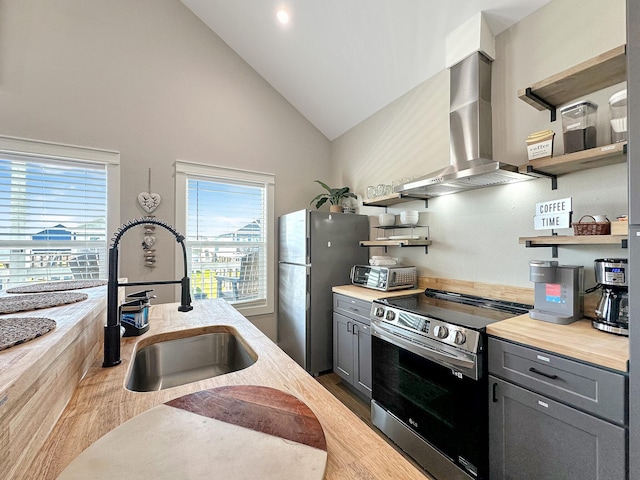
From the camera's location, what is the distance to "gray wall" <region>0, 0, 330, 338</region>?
2.40 m

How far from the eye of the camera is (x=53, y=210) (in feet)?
8.24

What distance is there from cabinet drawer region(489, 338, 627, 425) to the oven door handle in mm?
114

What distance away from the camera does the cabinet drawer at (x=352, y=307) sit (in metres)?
2.40

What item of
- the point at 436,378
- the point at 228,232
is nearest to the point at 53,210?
the point at 228,232

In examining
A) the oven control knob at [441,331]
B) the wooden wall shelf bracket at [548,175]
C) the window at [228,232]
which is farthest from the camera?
the window at [228,232]

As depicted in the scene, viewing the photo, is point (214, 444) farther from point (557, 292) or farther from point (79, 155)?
point (79, 155)

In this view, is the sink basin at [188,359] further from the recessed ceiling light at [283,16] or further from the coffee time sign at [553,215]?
the recessed ceiling light at [283,16]

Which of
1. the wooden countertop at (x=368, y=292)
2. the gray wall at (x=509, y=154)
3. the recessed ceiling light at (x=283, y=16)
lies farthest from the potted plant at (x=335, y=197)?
the recessed ceiling light at (x=283, y=16)

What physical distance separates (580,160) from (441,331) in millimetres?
1193

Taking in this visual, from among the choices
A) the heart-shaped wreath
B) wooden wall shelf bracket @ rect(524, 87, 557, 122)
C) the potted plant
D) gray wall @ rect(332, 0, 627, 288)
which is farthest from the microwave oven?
the heart-shaped wreath

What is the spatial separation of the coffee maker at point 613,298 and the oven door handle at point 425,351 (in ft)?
2.13

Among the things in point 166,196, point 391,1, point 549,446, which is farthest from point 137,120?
point 549,446

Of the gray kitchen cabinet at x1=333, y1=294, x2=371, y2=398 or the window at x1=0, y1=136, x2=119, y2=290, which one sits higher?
the window at x1=0, y1=136, x2=119, y2=290

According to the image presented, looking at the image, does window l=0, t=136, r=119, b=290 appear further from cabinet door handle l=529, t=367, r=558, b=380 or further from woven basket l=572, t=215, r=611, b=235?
woven basket l=572, t=215, r=611, b=235
